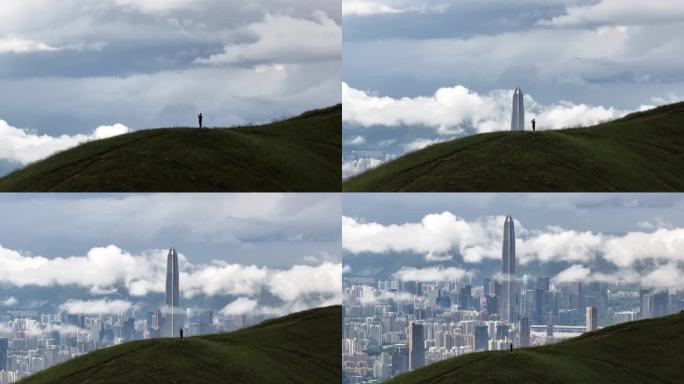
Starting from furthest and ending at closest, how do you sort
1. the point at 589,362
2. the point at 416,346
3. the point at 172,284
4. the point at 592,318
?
the point at 416,346 < the point at 592,318 < the point at 172,284 < the point at 589,362

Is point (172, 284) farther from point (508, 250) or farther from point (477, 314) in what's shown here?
point (508, 250)

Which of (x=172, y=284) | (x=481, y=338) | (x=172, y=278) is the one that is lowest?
(x=481, y=338)

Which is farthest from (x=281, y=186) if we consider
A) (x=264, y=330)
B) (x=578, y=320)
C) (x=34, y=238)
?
(x=578, y=320)

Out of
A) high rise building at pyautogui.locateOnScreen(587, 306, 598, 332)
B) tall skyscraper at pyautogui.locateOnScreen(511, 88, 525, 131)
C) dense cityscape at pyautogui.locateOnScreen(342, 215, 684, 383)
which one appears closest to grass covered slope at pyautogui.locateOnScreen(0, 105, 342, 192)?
dense cityscape at pyautogui.locateOnScreen(342, 215, 684, 383)

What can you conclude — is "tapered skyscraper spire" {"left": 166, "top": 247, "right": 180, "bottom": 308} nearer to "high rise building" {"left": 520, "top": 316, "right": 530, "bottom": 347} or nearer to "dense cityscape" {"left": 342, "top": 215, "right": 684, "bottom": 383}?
"dense cityscape" {"left": 342, "top": 215, "right": 684, "bottom": 383}

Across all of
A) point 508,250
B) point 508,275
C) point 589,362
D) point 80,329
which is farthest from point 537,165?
point 80,329

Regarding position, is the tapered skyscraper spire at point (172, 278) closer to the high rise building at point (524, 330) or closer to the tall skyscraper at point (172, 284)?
the tall skyscraper at point (172, 284)

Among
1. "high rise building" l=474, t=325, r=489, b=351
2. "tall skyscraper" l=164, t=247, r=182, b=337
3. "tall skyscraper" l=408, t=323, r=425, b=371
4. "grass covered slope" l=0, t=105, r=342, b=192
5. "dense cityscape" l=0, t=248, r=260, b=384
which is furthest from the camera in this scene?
"tall skyscraper" l=408, t=323, r=425, b=371
